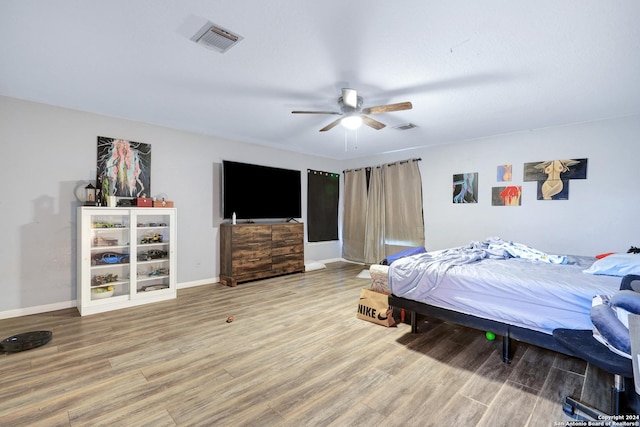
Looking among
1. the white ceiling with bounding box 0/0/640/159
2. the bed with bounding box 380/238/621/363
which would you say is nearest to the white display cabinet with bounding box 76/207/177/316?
the white ceiling with bounding box 0/0/640/159

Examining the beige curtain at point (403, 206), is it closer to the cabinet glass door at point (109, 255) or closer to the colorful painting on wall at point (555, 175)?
the colorful painting on wall at point (555, 175)

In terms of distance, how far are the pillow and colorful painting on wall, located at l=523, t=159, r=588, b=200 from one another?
7.27ft

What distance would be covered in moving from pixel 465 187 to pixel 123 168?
5462mm

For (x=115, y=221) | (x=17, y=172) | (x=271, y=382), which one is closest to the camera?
(x=271, y=382)

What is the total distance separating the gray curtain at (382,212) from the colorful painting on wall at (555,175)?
1.82m

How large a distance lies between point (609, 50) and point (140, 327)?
16.0ft

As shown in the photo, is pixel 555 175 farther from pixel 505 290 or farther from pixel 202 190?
pixel 202 190

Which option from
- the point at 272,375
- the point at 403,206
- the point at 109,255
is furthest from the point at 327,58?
the point at 403,206

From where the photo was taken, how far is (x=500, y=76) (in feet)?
8.71

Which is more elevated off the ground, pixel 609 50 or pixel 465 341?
pixel 609 50

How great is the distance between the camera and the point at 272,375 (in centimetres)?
206

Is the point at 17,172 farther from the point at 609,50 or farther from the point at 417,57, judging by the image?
the point at 609,50

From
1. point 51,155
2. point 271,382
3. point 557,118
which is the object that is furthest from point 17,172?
point 557,118

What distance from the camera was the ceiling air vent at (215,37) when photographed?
6.53 ft
